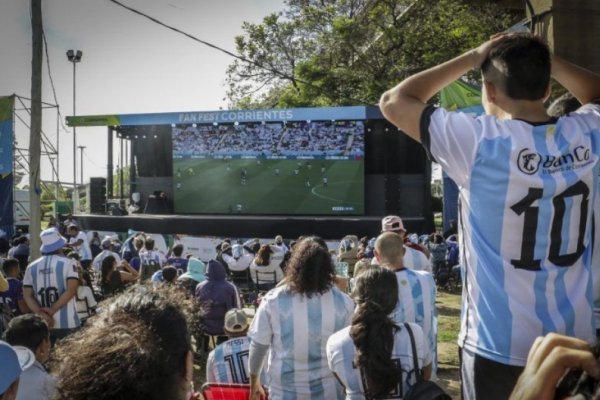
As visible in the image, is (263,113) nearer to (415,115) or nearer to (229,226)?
(229,226)

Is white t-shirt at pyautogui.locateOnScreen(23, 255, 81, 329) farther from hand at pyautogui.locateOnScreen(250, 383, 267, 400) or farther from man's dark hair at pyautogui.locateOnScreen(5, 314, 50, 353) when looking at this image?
hand at pyautogui.locateOnScreen(250, 383, 267, 400)

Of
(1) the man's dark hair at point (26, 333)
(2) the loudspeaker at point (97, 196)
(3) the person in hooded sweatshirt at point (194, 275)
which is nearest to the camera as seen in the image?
(1) the man's dark hair at point (26, 333)

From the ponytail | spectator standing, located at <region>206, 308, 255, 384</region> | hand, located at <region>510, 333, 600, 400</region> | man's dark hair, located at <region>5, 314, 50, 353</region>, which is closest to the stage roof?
spectator standing, located at <region>206, 308, 255, 384</region>

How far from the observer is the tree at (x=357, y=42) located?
20.2 m

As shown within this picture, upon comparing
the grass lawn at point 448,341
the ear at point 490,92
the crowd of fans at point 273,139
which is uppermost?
the crowd of fans at point 273,139

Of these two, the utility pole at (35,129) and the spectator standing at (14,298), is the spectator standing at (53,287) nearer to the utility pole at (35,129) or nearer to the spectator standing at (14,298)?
the spectator standing at (14,298)

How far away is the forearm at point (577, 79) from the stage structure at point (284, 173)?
19.0 m

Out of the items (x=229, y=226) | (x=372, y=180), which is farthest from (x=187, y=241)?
(x=372, y=180)

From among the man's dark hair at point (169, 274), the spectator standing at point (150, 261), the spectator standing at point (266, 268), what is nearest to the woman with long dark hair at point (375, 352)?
the man's dark hair at point (169, 274)

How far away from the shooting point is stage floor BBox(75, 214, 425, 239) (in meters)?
21.2

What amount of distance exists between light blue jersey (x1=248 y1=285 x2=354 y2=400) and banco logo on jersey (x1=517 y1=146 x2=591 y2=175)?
80.9 inches

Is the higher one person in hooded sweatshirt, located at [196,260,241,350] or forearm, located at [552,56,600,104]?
forearm, located at [552,56,600,104]

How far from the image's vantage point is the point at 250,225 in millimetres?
22344

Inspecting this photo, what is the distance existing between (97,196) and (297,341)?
2464 cm
